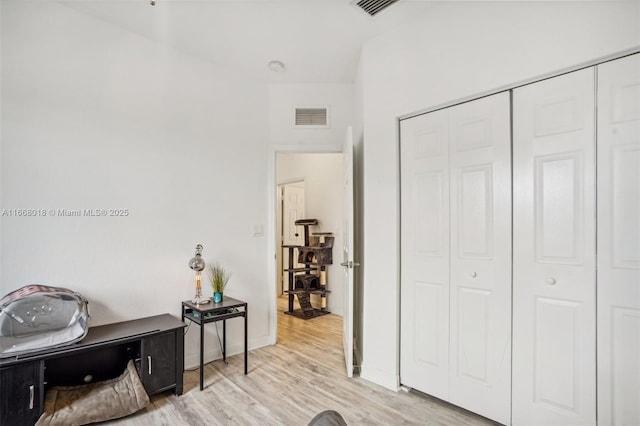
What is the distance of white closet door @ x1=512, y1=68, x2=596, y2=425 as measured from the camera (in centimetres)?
171

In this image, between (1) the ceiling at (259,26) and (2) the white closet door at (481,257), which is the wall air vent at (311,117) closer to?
(1) the ceiling at (259,26)

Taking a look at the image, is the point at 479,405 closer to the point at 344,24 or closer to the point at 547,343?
the point at 547,343

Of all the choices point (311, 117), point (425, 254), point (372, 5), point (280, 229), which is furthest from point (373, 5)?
point (280, 229)

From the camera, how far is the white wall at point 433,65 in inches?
66.8

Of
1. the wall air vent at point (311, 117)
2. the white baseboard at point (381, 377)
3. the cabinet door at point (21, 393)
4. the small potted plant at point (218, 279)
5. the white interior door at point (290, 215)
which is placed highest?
the wall air vent at point (311, 117)

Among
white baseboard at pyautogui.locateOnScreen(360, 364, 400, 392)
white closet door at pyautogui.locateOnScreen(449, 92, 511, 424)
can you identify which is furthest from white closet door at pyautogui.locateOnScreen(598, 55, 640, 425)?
white baseboard at pyautogui.locateOnScreen(360, 364, 400, 392)

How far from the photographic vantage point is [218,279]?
286 cm

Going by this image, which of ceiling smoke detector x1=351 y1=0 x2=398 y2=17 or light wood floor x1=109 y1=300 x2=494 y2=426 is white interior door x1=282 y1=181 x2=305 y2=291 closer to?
light wood floor x1=109 y1=300 x2=494 y2=426

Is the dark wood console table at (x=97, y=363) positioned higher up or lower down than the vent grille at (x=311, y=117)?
lower down

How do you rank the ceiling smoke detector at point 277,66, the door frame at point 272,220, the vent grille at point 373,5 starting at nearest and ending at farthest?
the vent grille at point 373,5 < the ceiling smoke detector at point 277,66 < the door frame at point 272,220

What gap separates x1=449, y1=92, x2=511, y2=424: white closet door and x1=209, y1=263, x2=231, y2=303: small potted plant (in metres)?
1.83

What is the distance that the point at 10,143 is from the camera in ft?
6.90

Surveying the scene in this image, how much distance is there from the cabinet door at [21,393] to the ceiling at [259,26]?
7.73 feet

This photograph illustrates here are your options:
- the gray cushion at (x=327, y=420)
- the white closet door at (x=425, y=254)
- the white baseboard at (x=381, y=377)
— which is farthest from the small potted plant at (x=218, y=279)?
the gray cushion at (x=327, y=420)
